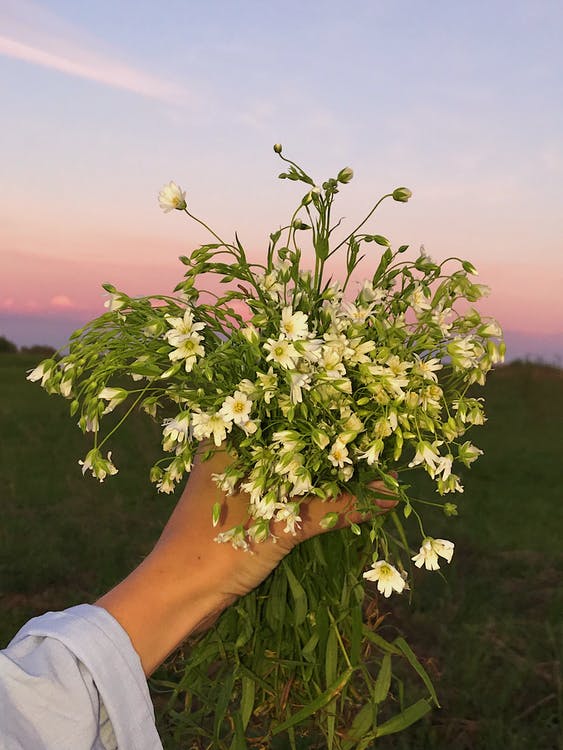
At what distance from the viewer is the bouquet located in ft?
7.32

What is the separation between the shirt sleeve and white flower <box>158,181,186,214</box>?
1268 mm

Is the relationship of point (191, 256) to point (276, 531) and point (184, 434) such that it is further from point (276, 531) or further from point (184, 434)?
point (276, 531)

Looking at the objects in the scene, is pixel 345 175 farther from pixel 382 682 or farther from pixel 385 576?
pixel 382 682

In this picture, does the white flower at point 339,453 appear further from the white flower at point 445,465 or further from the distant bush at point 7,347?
the distant bush at point 7,347

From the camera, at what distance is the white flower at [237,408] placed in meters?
2.16

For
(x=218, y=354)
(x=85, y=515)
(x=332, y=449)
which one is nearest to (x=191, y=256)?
(x=218, y=354)

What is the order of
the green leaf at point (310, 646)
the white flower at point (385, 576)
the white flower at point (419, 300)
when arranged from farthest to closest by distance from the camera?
the green leaf at point (310, 646) < the white flower at point (419, 300) < the white flower at point (385, 576)

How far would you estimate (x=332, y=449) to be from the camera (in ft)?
7.38

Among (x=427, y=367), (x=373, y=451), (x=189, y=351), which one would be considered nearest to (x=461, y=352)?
(x=427, y=367)

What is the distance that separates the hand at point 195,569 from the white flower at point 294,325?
1.70 feet

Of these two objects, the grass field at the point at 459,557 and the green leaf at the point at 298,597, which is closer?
the green leaf at the point at 298,597

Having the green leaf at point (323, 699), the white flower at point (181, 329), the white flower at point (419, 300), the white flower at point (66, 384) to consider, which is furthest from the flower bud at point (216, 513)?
the white flower at point (419, 300)

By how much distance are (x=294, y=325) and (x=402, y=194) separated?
0.75 meters

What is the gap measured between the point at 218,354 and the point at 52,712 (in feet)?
3.47
